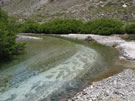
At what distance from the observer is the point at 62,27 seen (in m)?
59.1

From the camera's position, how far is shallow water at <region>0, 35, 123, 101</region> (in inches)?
547

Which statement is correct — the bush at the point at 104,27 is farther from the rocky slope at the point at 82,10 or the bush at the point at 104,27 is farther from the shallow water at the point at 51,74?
the shallow water at the point at 51,74

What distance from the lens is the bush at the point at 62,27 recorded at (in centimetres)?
5766

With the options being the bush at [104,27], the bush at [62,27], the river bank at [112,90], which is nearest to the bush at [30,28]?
the bush at [62,27]

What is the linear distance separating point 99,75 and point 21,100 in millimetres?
8487

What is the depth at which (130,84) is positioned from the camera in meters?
14.2

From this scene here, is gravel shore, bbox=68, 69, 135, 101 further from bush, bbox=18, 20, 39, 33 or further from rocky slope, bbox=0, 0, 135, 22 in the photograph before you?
bush, bbox=18, 20, 39, 33

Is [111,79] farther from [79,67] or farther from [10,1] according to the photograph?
[10,1]

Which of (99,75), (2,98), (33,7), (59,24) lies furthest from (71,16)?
(2,98)

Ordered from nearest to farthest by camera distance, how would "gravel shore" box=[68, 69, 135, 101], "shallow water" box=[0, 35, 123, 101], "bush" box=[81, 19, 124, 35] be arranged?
"gravel shore" box=[68, 69, 135, 101]
"shallow water" box=[0, 35, 123, 101]
"bush" box=[81, 19, 124, 35]

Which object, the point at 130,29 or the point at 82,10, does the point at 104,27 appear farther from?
the point at 82,10

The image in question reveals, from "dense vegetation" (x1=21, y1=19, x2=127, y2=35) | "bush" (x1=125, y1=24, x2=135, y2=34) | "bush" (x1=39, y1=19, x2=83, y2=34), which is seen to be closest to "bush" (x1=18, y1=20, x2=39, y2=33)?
"dense vegetation" (x1=21, y1=19, x2=127, y2=35)

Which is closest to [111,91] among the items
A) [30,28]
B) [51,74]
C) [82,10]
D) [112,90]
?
[112,90]

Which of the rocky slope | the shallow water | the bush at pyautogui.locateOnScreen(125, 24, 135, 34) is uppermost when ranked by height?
the rocky slope
